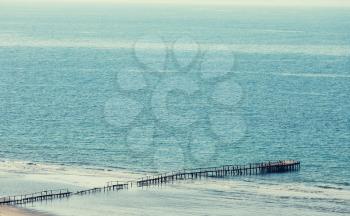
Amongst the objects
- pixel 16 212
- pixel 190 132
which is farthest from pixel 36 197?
pixel 190 132

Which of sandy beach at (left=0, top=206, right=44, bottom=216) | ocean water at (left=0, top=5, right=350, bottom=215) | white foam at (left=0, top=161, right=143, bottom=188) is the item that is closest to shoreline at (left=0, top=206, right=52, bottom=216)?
sandy beach at (left=0, top=206, right=44, bottom=216)

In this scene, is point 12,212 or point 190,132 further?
point 190,132

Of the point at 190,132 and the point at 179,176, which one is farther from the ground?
the point at 190,132

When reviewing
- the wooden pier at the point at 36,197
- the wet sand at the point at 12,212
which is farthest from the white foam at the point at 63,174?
the wet sand at the point at 12,212

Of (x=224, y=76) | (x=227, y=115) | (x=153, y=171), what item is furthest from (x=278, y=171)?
(x=224, y=76)

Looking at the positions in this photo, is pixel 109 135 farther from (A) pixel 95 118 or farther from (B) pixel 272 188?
(B) pixel 272 188

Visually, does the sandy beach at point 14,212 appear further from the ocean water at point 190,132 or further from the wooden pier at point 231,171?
the wooden pier at point 231,171

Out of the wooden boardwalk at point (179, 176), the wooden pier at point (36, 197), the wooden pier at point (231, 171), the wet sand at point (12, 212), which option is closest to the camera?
the wet sand at point (12, 212)

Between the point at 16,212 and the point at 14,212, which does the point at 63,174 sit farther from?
the point at 14,212

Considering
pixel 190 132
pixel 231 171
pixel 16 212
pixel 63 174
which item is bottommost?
pixel 16 212
